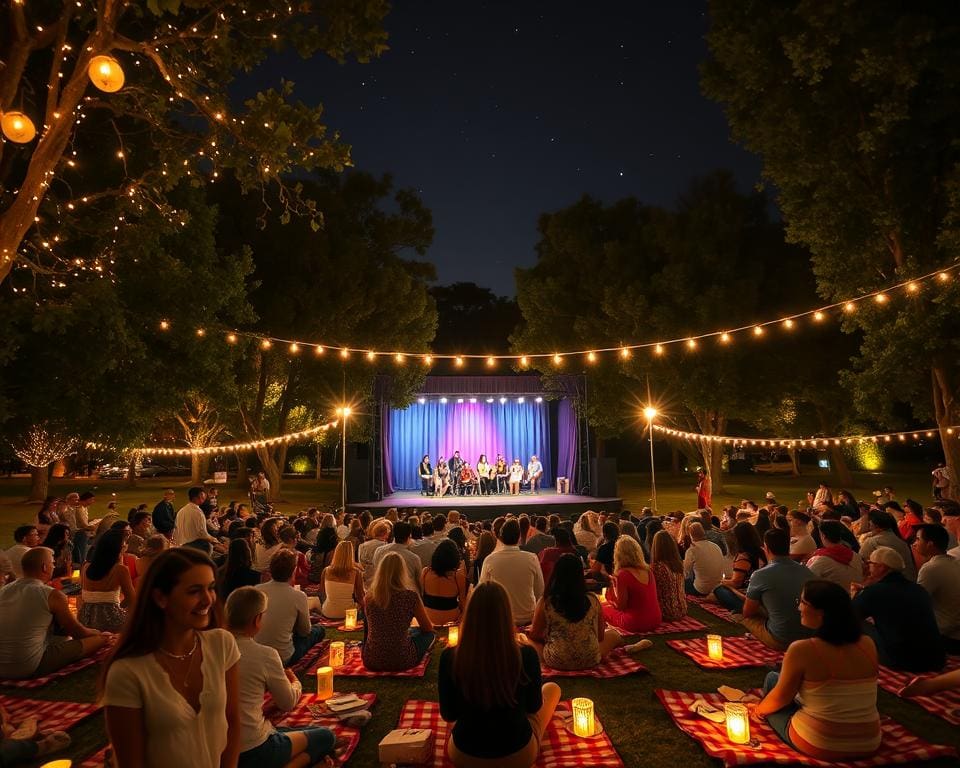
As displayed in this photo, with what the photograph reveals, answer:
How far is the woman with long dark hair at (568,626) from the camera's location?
3852 millimetres

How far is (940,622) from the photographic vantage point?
431 centimetres

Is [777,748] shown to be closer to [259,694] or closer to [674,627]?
[674,627]

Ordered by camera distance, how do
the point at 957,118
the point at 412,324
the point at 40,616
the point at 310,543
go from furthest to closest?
the point at 412,324 < the point at 957,118 < the point at 310,543 < the point at 40,616

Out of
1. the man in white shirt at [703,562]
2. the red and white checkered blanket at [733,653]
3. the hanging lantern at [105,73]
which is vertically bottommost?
the red and white checkered blanket at [733,653]

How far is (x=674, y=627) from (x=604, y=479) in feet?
40.2

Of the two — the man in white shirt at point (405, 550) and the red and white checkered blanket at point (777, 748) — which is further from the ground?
the man in white shirt at point (405, 550)

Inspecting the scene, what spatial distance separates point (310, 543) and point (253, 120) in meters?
5.62

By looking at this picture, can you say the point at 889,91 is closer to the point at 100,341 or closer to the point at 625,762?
the point at 625,762

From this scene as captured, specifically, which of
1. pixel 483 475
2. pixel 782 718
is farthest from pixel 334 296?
pixel 782 718

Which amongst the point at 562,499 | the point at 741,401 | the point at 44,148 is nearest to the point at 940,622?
the point at 44,148

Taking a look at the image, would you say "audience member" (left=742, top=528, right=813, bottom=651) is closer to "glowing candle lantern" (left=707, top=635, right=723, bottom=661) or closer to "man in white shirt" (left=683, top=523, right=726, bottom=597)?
"glowing candle lantern" (left=707, top=635, right=723, bottom=661)

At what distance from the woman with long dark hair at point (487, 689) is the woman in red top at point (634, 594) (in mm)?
2557

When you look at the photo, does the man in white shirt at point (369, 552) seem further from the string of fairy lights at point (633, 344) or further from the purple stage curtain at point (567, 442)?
the purple stage curtain at point (567, 442)

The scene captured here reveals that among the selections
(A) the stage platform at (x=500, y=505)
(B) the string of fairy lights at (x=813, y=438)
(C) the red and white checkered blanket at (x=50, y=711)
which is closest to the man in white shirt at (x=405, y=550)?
(C) the red and white checkered blanket at (x=50, y=711)
